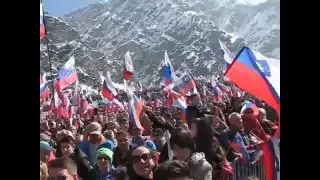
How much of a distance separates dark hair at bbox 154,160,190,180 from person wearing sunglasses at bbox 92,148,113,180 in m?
0.41

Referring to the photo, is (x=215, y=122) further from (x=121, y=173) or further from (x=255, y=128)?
(x=121, y=173)

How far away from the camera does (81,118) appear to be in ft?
15.2

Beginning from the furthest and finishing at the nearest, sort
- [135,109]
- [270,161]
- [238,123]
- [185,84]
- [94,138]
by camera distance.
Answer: [94,138]
[135,109]
[185,84]
[238,123]
[270,161]

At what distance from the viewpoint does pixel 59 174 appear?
4.66m

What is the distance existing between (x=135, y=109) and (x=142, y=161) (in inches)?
16.4

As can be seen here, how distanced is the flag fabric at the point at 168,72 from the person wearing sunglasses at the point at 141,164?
1.83ft

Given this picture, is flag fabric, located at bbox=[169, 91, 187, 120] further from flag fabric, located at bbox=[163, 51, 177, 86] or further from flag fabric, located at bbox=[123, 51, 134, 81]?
flag fabric, located at bbox=[123, 51, 134, 81]

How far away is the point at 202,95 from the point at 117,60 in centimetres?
76

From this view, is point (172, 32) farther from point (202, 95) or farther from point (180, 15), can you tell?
point (202, 95)

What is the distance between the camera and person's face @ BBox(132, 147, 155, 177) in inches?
172

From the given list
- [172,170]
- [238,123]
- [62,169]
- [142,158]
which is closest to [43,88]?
[62,169]

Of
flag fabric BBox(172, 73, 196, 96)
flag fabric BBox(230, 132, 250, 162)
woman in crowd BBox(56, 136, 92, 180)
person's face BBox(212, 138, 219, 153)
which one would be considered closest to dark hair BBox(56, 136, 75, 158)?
woman in crowd BBox(56, 136, 92, 180)

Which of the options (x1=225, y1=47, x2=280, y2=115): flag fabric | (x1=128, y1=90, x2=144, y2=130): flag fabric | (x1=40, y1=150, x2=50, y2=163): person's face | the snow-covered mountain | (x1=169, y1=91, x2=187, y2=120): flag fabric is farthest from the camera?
(x1=40, y1=150, x2=50, y2=163): person's face

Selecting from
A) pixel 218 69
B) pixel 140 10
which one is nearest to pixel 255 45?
pixel 218 69
